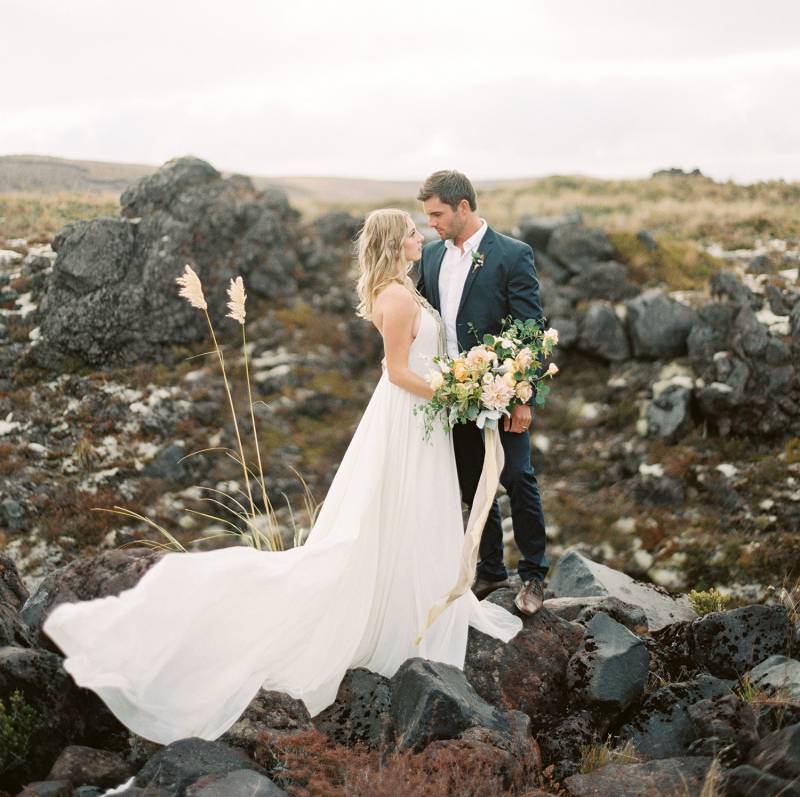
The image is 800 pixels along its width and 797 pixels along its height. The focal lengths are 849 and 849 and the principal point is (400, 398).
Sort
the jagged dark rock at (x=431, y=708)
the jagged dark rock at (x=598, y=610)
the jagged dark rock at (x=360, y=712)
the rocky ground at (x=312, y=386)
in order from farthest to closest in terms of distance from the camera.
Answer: the rocky ground at (x=312, y=386)
the jagged dark rock at (x=598, y=610)
the jagged dark rock at (x=360, y=712)
the jagged dark rock at (x=431, y=708)

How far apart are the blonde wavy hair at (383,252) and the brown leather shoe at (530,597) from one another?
2.18 m

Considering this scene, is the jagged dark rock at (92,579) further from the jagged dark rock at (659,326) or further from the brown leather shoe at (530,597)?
the jagged dark rock at (659,326)

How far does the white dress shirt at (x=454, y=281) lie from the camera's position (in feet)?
19.4

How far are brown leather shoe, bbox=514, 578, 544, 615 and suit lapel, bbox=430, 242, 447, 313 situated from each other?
2.04 m

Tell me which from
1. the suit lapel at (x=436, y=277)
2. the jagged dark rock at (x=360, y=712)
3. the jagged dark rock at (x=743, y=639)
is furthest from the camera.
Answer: the suit lapel at (x=436, y=277)

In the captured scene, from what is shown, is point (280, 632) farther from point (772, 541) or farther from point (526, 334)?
point (772, 541)

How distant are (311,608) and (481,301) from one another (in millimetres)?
2332

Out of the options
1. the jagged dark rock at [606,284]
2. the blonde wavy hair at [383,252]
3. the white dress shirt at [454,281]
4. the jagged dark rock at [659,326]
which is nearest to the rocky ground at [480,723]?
the white dress shirt at [454,281]

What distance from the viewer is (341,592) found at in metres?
5.38

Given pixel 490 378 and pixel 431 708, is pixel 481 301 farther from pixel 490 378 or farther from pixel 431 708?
pixel 431 708

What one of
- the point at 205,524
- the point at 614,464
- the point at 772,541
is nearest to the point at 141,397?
the point at 205,524

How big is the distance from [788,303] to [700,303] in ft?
5.61

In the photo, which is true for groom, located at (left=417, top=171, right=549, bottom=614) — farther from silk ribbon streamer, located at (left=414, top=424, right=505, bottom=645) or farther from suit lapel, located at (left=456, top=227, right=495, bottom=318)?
silk ribbon streamer, located at (left=414, top=424, right=505, bottom=645)

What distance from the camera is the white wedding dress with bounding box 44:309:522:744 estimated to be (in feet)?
14.6
